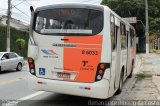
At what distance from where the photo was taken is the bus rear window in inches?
369

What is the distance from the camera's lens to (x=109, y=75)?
9.24m

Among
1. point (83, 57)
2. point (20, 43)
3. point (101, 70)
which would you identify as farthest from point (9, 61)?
point (20, 43)

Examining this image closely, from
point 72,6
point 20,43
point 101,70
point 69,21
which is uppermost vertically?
point 72,6

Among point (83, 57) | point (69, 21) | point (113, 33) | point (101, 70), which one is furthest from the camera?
point (113, 33)

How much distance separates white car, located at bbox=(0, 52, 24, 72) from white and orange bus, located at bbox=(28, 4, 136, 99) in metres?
11.8

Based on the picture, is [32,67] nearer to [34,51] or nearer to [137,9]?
[34,51]

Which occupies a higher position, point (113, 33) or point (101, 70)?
point (113, 33)

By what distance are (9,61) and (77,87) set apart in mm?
13796

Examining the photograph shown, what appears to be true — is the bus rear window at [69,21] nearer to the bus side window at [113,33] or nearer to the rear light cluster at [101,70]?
the bus side window at [113,33]

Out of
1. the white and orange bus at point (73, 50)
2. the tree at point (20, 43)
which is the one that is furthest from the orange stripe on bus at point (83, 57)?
the tree at point (20, 43)

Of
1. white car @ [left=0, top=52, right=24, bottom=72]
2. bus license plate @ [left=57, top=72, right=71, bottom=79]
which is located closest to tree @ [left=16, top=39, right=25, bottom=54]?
white car @ [left=0, top=52, right=24, bottom=72]

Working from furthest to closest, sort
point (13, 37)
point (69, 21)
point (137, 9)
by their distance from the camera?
point (137, 9) < point (13, 37) < point (69, 21)

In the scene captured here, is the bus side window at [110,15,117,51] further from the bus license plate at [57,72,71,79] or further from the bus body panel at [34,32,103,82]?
the bus license plate at [57,72,71,79]

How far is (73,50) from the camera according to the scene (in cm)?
946
